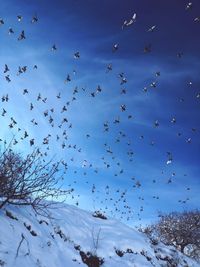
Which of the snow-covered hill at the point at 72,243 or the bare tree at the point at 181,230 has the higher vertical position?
the bare tree at the point at 181,230

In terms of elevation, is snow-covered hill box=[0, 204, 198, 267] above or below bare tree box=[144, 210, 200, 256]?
below

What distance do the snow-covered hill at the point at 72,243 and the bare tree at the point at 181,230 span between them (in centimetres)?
2901

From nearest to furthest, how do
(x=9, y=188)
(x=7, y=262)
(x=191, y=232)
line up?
(x=7, y=262)
(x=9, y=188)
(x=191, y=232)

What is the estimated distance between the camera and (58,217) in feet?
56.7

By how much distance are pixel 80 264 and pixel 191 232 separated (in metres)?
41.1

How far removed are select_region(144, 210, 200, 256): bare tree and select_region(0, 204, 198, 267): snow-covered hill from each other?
95.2 feet

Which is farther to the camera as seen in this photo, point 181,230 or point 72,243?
point 181,230

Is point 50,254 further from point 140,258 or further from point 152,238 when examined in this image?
point 152,238

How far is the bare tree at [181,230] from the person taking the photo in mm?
49844

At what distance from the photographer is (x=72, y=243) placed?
15453 mm

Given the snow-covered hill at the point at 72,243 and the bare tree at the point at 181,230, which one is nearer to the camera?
the snow-covered hill at the point at 72,243

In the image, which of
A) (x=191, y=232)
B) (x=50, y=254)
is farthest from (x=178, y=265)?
(x=191, y=232)

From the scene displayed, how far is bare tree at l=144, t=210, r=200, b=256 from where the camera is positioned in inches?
1962

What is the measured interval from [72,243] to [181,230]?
4102cm
